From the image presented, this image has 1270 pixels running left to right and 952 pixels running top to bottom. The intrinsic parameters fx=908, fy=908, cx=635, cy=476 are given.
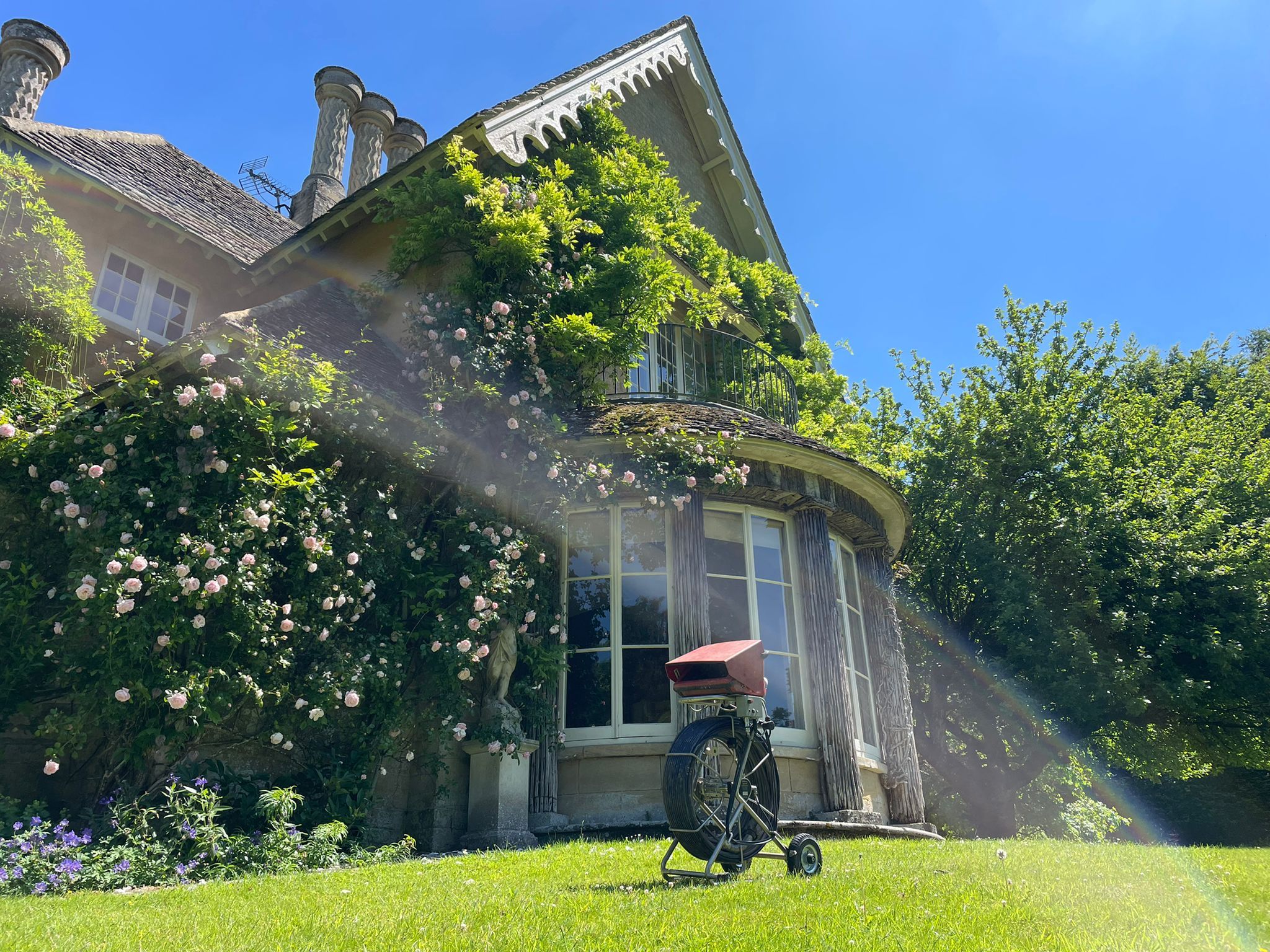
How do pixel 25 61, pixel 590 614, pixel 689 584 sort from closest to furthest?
pixel 689 584
pixel 590 614
pixel 25 61

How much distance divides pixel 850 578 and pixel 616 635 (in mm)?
3214

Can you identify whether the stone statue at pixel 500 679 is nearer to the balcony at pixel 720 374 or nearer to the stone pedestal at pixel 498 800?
the stone pedestal at pixel 498 800

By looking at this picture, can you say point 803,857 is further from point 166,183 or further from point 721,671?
point 166,183

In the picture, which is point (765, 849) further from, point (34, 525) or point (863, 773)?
point (34, 525)

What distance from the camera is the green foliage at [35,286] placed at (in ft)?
28.3

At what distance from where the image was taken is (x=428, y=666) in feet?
25.4

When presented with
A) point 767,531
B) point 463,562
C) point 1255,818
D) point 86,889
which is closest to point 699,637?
point 767,531

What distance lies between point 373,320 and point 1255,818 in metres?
21.5

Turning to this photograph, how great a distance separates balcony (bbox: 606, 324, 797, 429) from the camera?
11664mm

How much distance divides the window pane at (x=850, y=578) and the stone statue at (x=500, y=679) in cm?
402

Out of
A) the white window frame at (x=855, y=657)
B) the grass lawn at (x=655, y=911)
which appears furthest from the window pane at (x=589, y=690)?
the white window frame at (x=855, y=657)

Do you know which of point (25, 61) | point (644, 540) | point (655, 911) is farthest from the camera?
point (25, 61)

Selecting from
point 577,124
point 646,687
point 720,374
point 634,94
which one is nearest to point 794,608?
point 646,687

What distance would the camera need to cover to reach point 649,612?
28.6ft
